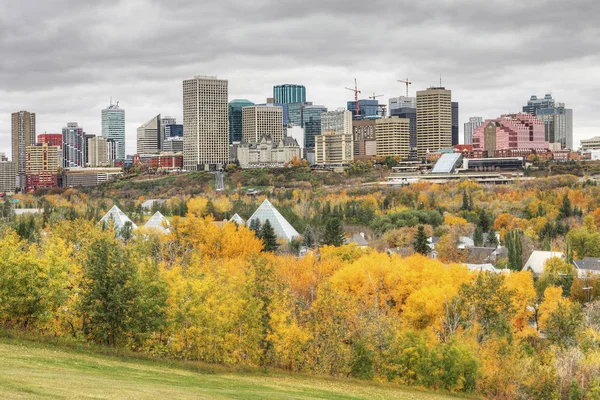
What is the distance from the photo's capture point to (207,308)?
42.8 m

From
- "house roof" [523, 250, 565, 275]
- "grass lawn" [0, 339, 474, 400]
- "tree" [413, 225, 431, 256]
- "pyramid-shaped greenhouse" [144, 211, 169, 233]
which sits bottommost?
"grass lawn" [0, 339, 474, 400]

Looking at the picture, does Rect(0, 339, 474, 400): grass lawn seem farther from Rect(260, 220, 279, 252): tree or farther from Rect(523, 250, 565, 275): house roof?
Rect(260, 220, 279, 252): tree

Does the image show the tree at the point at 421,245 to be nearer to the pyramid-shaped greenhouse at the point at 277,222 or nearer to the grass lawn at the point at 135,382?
the pyramid-shaped greenhouse at the point at 277,222

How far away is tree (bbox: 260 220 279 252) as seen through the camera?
94312mm

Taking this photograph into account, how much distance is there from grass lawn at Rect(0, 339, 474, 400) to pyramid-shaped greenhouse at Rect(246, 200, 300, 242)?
6463 centimetres

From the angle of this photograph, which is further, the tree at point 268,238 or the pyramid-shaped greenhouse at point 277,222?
the pyramid-shaped greenhouse at point 277,222

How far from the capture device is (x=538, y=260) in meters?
84.1

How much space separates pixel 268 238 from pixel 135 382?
6323cm

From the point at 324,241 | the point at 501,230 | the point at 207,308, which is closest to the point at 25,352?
the point at 207,308

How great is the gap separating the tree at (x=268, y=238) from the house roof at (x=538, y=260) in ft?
87.6

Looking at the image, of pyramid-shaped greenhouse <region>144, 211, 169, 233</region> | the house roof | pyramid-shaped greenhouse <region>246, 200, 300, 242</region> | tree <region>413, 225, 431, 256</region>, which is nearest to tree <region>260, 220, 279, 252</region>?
pyramid-shaped greenhouse <region>246, 200, 300, 242</region>

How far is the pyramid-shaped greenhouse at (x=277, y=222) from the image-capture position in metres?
106

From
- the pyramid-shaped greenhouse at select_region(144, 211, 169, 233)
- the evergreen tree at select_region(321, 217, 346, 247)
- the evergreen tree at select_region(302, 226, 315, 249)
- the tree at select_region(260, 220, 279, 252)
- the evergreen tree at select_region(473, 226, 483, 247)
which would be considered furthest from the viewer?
the pyramid-shaped greenhouse at select_region(144, 211, 169, 233)

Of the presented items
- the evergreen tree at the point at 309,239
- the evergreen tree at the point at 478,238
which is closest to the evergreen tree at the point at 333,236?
the evergreen tree at the point at 309,239
